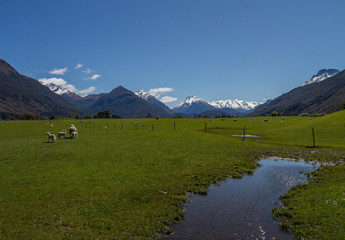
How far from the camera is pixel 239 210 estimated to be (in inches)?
699

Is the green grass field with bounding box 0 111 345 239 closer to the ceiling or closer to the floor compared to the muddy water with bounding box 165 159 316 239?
closer to the ceiling

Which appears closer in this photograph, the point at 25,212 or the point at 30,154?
the point at 25,212

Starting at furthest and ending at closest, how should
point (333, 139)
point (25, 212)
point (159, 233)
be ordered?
1. point (333, 139)
2. point (25, 212)
3. point (159, 233)

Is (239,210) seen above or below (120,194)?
below

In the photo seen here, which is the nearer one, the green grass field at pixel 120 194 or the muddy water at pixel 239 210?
the green grass field at pixel 120 194

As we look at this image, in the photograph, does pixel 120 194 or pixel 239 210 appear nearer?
pixel 239 210

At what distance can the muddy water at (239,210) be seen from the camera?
566 inches

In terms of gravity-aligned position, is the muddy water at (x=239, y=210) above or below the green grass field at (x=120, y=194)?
below

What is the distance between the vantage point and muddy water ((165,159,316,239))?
14.4 metres

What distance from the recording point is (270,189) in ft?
74.4

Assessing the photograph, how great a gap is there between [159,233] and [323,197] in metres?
14.5

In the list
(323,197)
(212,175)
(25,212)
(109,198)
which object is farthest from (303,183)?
(25,212)

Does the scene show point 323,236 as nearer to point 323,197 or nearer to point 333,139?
point 323,197

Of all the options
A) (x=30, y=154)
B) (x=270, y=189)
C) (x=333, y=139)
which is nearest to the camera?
(x=270, y=189)
